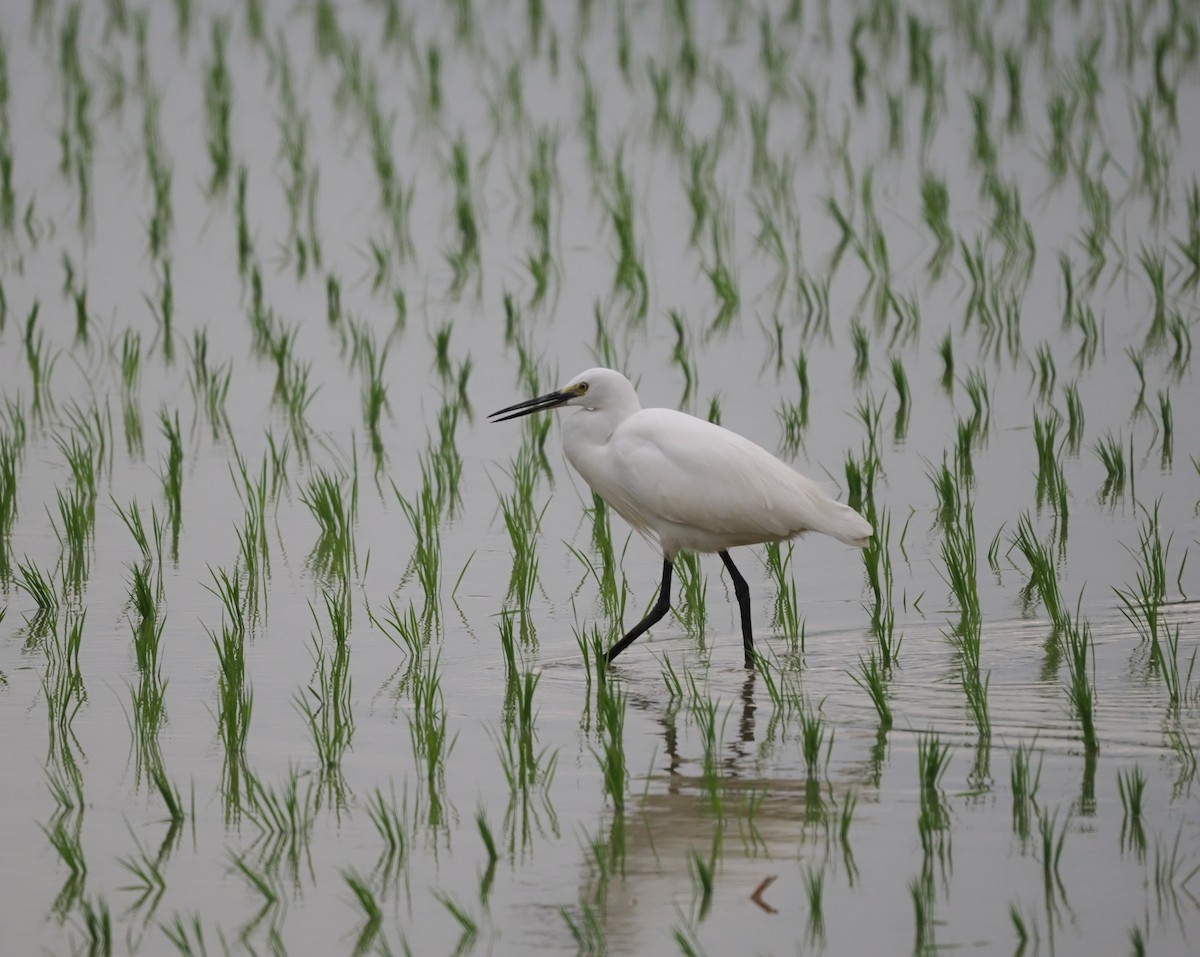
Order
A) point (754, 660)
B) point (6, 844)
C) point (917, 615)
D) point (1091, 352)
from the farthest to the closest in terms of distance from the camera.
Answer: point (1091, 352), point (917, 615), point (754, 660), point (6, 844)

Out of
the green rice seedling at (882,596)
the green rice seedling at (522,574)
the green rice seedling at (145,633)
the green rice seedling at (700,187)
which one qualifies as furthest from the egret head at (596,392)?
the green rice seedling at (700,187)

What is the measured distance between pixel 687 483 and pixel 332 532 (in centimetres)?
123

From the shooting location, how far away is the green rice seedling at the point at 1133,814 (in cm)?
368

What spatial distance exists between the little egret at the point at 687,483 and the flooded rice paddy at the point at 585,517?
0.74 feet

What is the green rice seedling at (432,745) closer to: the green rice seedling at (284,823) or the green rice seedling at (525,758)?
the green rice seedling at (525,758)

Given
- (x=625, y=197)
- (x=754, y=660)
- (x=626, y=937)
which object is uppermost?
(x=625, y=197)

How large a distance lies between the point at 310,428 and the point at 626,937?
176 inches

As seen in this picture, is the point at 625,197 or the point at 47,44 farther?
the point at 47,44

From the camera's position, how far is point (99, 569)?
19.9ft

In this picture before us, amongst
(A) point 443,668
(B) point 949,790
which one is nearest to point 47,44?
(A) point 443,668

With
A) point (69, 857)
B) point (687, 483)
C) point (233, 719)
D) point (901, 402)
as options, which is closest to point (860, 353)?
point (901, 402)

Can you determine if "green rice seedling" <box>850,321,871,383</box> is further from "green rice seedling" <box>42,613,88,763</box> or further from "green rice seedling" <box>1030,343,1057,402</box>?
"green rice seedling" <box>42,613,88,763</box>

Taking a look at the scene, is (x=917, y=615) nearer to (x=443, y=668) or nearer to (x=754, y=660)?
(x=754, y=660)

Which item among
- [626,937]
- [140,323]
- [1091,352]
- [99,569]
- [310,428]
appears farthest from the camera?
[140,323]
